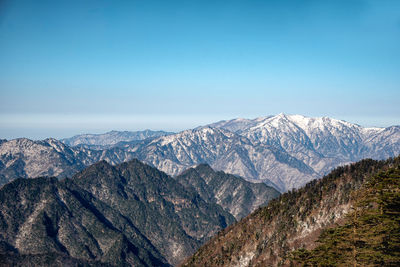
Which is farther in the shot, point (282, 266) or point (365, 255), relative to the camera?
point (282, 266)

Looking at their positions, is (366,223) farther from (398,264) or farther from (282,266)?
(282,266)

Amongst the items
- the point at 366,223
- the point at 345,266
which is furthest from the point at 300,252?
the point at 366,223

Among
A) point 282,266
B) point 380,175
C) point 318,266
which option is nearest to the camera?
point 380,175

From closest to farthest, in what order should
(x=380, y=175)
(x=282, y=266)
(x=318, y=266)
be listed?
1. (x=380, y=175)
2. (x=318, y=266)
3. (x=282, y=266)

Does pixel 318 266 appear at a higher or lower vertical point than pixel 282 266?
higher

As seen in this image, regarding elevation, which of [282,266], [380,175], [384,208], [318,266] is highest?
[380,175]

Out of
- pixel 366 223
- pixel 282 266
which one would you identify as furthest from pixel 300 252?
pixel 282 266

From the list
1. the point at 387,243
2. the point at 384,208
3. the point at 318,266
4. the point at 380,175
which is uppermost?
the point at 380,175

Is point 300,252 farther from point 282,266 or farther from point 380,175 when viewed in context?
point 282,266

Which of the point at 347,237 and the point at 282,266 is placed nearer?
the point at 347,237
